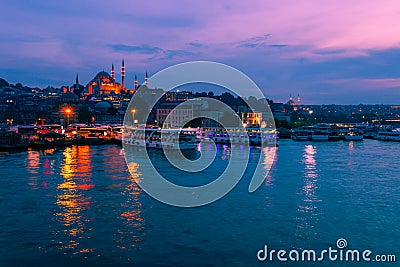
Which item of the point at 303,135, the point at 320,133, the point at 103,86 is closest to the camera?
the point at 303,135

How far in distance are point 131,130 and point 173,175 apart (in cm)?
1165

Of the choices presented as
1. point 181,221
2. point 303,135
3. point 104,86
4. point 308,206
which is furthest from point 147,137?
point 104,86

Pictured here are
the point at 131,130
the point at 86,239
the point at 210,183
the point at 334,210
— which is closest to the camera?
the point at 86,239

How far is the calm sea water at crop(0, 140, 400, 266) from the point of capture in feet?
15.0

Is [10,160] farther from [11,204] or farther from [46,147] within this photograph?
[11,204]

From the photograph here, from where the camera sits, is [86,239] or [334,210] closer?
[86,239]

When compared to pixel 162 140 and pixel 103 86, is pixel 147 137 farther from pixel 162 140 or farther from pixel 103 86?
pixel 103 86

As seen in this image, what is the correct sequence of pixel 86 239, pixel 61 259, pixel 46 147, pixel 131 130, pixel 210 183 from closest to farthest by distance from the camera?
pixel 61 259, pixel 86 239, pixel 210 183, pixel 46 147, pixel 131 130

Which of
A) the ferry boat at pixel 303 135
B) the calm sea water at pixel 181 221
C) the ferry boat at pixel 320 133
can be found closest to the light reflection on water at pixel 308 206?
the calm sea water at pixel 181 221

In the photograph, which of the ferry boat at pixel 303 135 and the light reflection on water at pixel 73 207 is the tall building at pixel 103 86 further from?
the light reflection on water at pixel 73 207

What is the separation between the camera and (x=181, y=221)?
19.1 feet

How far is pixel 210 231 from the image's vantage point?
5.37 m

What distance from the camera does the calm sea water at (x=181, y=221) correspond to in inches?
180

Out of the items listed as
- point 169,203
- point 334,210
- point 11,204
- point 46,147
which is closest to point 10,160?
point 46,147
